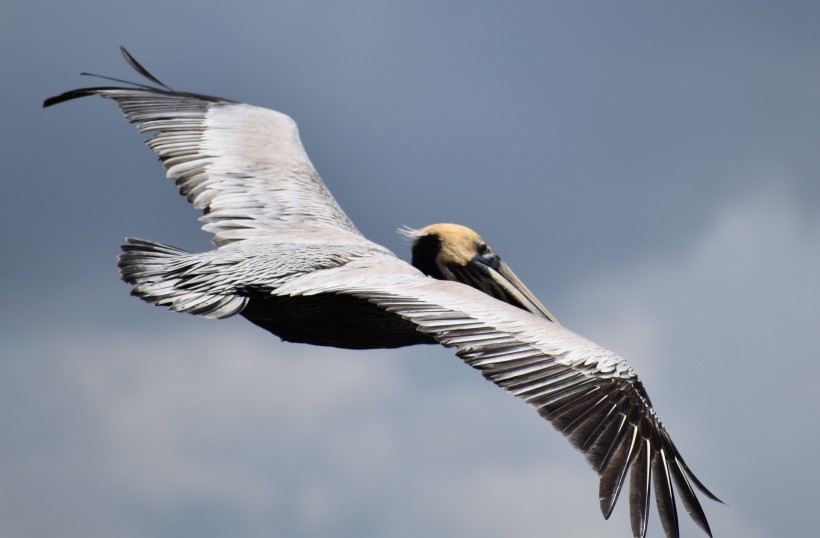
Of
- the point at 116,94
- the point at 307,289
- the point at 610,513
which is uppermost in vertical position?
the point at 116,94

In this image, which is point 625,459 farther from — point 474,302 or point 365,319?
point 365,319

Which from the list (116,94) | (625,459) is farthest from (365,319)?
(116,94)

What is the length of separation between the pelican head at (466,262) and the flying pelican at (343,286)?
12 mm

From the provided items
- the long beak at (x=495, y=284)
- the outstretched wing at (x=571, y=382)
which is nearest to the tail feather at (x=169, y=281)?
the outstretched wing at (x=571, y=382)

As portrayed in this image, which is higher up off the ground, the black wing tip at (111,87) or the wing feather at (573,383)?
the black wing tip at (111,87)

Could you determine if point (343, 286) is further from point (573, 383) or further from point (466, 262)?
point (466, 262)

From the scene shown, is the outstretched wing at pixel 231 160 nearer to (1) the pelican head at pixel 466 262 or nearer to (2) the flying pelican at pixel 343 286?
(2) the flying pelican at pixel 343 286

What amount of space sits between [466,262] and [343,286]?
2.57m

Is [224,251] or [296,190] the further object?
[296,190]

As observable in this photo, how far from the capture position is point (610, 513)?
6.25m

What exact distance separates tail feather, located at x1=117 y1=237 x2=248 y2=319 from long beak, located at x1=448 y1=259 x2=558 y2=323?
2.74 metres

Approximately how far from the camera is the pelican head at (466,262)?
1057 cm

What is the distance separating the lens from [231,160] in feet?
36.4

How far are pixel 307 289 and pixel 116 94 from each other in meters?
4.56
